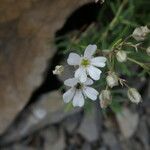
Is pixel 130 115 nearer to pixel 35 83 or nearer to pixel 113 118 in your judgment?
pixel 113 118

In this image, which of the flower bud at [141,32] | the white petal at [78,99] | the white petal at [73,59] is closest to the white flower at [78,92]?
the white petal at [78,99]

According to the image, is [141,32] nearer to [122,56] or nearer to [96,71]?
[122,56]

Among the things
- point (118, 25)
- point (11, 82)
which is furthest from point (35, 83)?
point (118, 25)

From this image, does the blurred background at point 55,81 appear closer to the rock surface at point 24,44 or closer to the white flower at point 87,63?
the rock surface at point 24,44

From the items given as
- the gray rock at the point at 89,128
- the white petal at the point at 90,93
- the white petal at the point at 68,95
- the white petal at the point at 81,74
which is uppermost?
the white petal at the point at 81,74

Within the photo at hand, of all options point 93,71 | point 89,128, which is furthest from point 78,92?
point 89,128

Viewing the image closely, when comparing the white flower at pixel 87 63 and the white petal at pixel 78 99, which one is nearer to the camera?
the white flower at pixel 87 63
